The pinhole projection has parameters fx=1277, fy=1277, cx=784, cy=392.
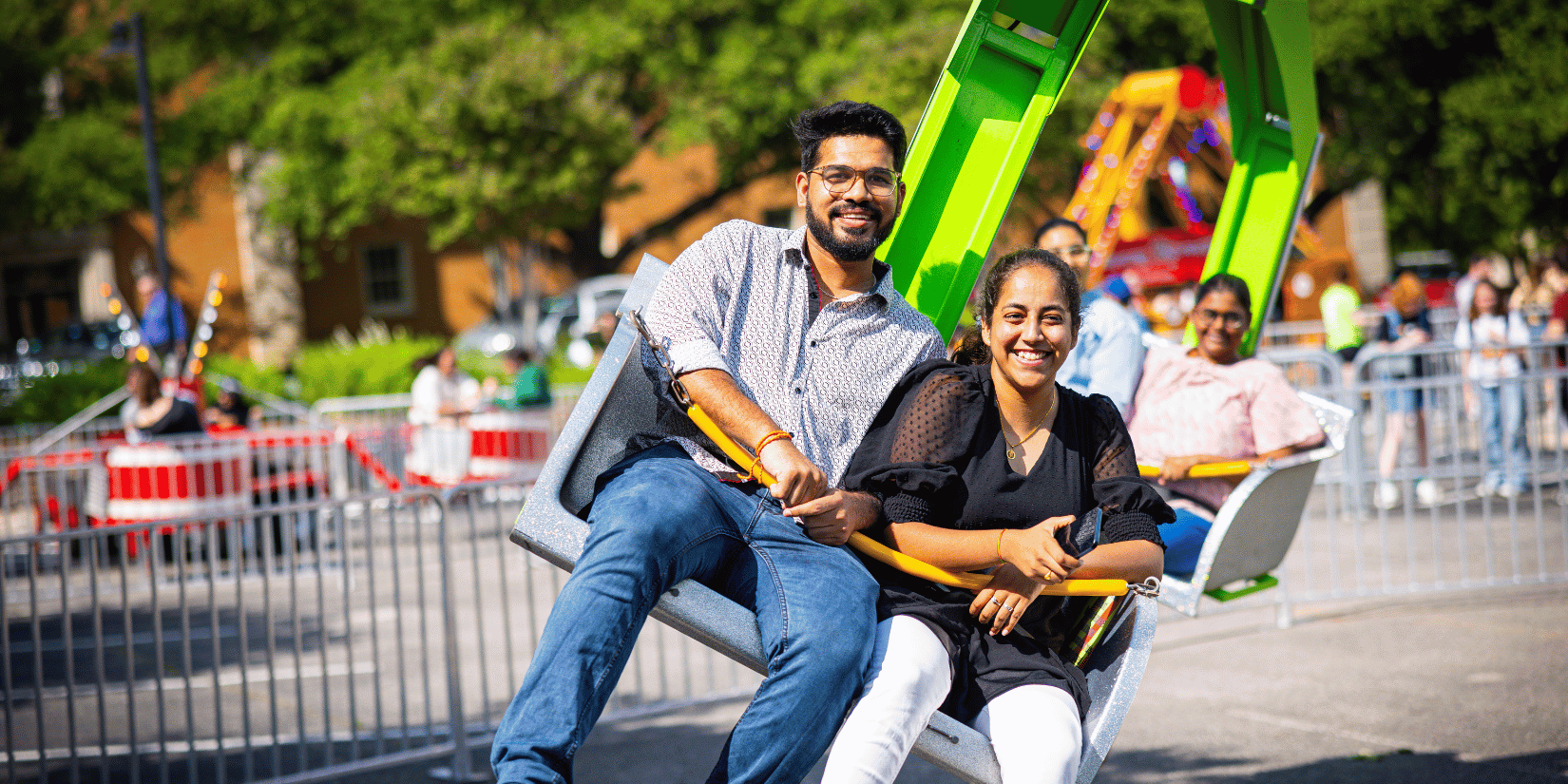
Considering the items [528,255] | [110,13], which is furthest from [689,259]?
[110,13]

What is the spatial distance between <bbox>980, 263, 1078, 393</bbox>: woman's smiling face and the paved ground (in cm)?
208

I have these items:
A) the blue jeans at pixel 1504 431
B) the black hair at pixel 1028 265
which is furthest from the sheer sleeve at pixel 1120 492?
the blue jeans at pixel 1504 431

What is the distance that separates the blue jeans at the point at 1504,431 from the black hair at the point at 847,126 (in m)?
5.66

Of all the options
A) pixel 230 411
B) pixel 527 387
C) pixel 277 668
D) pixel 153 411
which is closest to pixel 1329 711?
pixel 277 668

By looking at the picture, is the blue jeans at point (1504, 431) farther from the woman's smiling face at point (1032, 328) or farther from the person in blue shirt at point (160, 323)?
the person in blue shirt at point (160, 323)

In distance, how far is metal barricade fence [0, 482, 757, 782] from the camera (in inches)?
179

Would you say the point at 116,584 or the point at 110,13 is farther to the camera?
the point at 110,13

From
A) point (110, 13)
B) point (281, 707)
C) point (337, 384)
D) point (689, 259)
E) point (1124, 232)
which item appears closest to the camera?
point (689, 259)

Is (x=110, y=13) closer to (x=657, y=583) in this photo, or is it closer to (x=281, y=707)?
(x=281, y=707)

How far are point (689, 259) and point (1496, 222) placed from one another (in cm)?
2603

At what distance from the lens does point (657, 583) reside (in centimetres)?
255

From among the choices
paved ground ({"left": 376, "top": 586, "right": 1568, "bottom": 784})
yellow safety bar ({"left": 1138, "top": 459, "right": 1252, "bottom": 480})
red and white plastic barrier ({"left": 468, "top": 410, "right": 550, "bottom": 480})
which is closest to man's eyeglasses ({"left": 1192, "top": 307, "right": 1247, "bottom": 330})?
yellow safety bar ({"left": 1138, "top": 459, "right": 1252, "bottom": 480})

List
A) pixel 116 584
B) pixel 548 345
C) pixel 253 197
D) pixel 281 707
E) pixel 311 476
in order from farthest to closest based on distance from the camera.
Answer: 1. pixel 253 197
2. pixel 548 345
3. pixel 311 476
4. pixel 116 584
5. pixel 281 707

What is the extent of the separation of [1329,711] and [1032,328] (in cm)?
299
